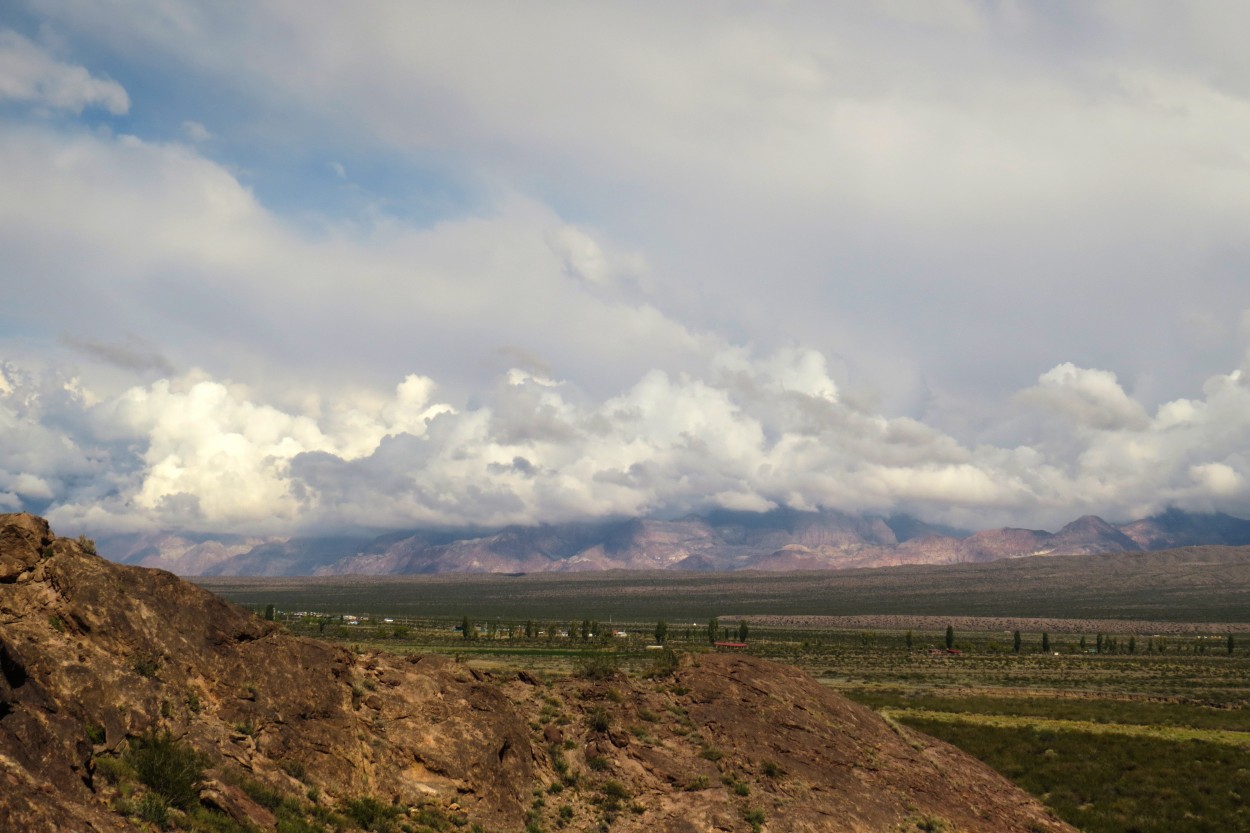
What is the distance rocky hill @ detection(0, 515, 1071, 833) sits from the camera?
1705cm

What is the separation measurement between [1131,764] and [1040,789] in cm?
548

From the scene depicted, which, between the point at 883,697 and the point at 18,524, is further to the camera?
the point at 883,697

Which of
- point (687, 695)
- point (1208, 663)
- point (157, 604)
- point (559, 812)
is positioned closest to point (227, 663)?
point (157, 604)

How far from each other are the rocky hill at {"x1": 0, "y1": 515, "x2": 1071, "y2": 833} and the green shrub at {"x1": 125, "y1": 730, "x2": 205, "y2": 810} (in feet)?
0.12

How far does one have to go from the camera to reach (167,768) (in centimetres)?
1736

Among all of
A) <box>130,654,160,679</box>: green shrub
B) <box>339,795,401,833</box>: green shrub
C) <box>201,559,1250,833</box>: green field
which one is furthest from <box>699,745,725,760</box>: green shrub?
<box>130,654,160,679</box>: green shrub

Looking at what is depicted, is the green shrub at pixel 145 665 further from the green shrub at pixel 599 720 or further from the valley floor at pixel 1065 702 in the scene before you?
the green shrub at pixel 599 720

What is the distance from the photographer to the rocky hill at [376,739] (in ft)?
55.9

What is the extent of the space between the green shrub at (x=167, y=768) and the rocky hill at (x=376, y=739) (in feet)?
0.12

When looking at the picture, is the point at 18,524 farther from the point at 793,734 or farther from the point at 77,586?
the point at 793,734

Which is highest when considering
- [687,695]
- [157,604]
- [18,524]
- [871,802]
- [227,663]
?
[18,524]

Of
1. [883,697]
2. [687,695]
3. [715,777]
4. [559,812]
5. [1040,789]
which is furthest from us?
[883,697]

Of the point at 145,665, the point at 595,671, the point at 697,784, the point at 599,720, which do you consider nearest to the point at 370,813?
the point at 145,665

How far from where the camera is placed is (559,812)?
2584 cm
